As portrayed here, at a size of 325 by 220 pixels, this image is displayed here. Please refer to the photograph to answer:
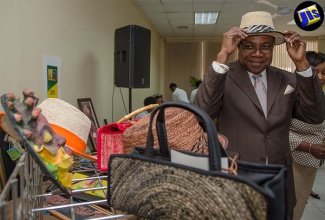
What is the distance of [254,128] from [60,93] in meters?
1.60

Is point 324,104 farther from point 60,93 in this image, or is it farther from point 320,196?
point 320,196

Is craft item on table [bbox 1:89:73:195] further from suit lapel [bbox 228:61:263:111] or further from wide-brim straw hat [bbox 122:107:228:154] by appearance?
suit lapel [bbox 228:61:263:111]

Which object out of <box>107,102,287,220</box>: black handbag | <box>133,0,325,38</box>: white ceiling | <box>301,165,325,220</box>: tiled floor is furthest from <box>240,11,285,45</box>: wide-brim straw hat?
<box>133,0,325,38</box>: white ceiling

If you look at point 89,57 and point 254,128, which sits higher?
point 89,57

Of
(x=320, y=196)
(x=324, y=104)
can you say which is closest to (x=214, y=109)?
(x=324, y=104)

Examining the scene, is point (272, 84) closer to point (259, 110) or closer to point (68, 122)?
point (259, 110)

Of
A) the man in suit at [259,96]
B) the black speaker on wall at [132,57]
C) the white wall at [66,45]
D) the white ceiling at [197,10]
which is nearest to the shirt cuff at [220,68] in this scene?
the man in suit at [259,96]

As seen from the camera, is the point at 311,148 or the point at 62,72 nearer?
the point at 311,148

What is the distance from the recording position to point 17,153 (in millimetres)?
1033

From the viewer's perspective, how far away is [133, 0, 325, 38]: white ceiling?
515 centimetres

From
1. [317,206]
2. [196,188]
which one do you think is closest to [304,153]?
[196,188]

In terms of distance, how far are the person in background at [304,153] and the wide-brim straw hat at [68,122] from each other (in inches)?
44.4

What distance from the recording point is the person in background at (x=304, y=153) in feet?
5.49

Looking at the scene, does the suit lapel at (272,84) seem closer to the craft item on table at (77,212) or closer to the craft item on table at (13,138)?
the craft item on table at (77,212)
